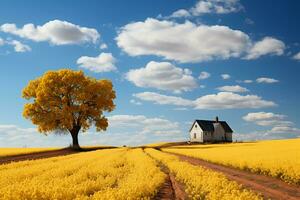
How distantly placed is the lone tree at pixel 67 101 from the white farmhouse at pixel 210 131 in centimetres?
4313

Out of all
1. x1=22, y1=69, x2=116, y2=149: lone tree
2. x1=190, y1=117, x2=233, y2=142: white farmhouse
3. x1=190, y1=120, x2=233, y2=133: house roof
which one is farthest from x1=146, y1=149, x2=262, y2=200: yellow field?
x1=190, y1=120, x2=233, y2=133: house roof

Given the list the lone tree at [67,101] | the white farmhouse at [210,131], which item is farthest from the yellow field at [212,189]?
the white farmhouse at [210,131]

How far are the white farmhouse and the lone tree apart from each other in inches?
1698

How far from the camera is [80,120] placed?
79.0 metres

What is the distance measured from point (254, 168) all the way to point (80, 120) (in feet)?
176

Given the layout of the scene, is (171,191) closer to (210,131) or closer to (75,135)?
(75,135)

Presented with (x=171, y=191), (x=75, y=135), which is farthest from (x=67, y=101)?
(x=171, y=191)

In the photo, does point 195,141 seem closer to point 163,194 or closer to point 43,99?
point 43,99

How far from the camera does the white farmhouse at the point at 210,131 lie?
118 metres

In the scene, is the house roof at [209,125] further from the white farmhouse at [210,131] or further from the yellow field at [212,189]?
the yellow field at [212,189]

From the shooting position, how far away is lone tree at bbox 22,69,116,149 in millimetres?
75875

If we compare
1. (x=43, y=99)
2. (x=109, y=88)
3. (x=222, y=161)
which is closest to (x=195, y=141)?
(x=109, y=88)

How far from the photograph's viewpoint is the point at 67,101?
77438mm

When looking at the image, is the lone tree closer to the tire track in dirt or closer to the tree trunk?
the tree trunk
